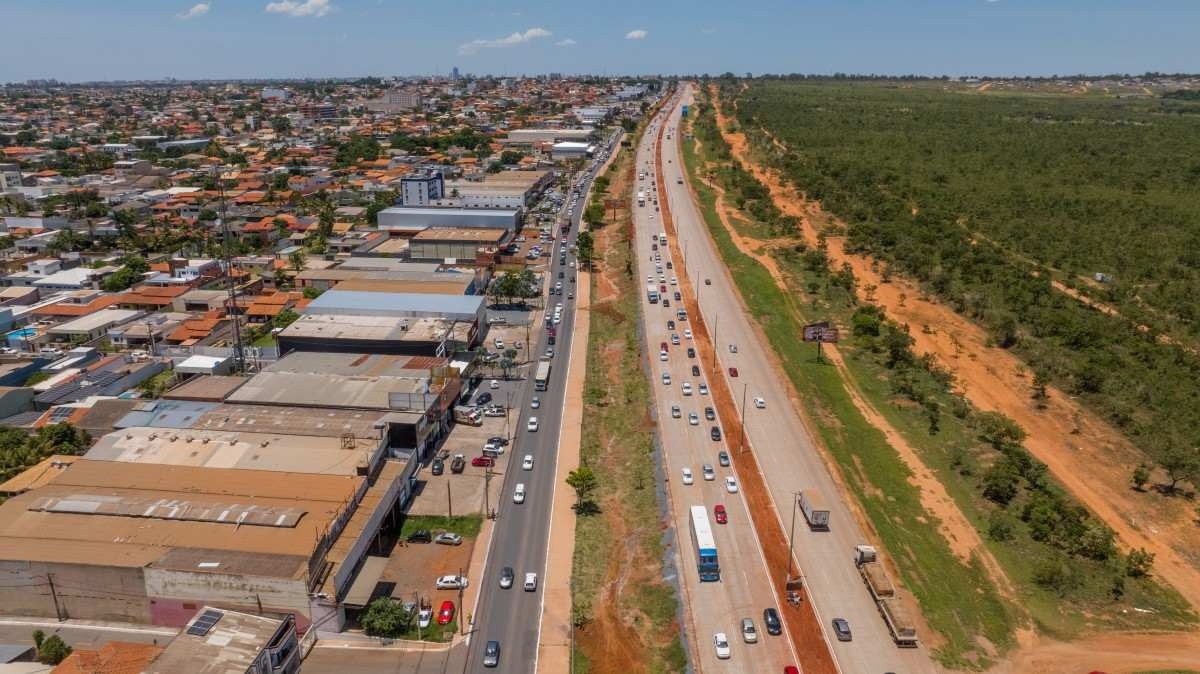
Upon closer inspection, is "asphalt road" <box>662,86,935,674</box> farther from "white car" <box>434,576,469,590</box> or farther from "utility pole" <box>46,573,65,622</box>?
"utility pole" <box>46,573,65,622</box>

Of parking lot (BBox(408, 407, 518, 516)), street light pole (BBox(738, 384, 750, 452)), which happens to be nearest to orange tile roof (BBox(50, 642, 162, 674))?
parking lot (BBox(408, 407, 518, 516))

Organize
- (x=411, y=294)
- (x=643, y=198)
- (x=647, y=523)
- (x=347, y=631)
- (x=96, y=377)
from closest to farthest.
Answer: (x=347, y=631) → (x=647, y=523) → (x=96, y=377) → (x=411, y=294) → (x=643, y=198)

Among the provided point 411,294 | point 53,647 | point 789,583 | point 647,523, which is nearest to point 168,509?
point 53,647

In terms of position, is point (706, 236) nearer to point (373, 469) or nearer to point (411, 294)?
point (411, 294)

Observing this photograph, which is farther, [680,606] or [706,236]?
[706,236]

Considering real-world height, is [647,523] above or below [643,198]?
below

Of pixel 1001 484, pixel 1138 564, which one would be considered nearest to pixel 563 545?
pixel 1001 484
